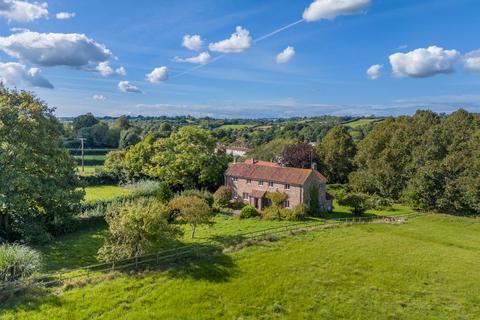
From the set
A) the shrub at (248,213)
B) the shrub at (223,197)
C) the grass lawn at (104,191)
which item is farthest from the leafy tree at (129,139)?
the shrub at (248,213)

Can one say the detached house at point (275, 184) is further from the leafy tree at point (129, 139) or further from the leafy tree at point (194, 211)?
the leafy tree at point (129, 139)

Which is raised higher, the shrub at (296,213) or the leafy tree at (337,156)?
→ the leafy tree at (337,156)

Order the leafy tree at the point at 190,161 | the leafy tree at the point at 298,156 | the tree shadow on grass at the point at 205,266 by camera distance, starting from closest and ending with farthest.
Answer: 1. the tree shadow on grass at the point at 205,266
2. the leafy tree at the point at 190,161
3. the leafy tree at the point at 298,156

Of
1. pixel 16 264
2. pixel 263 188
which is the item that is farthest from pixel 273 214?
pixel 16 264

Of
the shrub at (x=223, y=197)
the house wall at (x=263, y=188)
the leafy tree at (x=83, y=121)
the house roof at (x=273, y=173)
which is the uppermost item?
the leafy tree at (x=83, y=121)

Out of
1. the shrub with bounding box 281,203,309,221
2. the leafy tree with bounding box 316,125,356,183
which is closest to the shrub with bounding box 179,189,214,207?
the shrub with bounding box 281,203,309,221

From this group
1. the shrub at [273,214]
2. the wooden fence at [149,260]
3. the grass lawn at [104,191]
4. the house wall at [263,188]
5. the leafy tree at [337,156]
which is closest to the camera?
the wooden fence at [149,260]

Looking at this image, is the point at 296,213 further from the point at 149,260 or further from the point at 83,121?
the point at 83,121

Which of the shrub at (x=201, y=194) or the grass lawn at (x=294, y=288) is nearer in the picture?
the grass lawn at (x=294, y=288)
